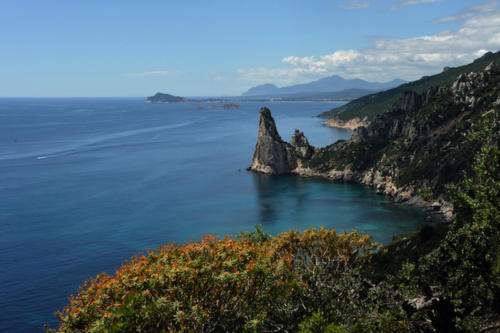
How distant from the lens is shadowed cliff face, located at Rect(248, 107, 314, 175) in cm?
14800

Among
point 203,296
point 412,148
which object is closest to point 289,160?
point 412,148

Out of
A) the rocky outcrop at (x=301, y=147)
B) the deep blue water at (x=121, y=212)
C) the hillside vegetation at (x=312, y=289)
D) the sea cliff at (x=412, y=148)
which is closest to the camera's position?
the hillside vegetation at (x=312, y=289)

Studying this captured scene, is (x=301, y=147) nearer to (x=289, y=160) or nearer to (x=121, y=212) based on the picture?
(x=289, y=160)

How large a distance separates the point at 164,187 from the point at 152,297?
103 metres

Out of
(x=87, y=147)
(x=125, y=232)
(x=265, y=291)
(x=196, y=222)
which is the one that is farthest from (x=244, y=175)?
(x=265, y=291)

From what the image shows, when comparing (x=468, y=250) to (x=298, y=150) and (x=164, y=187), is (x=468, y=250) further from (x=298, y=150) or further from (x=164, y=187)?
(x=298, y=150)

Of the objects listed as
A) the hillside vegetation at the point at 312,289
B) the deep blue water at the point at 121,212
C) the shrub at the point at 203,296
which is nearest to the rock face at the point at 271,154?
the deep blue water at the point at 121,212

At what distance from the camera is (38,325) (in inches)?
1969

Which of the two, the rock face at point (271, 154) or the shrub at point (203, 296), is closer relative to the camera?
the shrub at point (203, 296)

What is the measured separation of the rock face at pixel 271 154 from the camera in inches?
5822

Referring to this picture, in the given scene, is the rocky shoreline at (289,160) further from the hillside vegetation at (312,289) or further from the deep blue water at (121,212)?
the hillside vegetation at (312,289)

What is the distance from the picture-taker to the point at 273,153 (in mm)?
147875

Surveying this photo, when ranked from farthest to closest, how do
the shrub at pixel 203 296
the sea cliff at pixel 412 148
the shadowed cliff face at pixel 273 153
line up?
the shadowed cliff face at pixel 273 153 → the sea cliff at pixel 412 148 → the shrub at pixel 203 296

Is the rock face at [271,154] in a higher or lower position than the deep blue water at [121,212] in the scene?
higher
